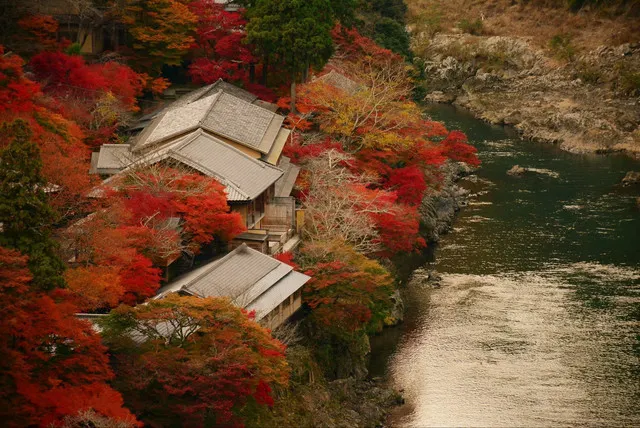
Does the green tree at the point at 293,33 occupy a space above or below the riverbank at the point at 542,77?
above

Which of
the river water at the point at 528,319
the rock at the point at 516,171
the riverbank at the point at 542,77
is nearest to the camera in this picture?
the river water at the point at 528,319

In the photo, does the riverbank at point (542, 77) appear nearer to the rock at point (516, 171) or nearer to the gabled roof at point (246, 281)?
the rock at point (516, 171)

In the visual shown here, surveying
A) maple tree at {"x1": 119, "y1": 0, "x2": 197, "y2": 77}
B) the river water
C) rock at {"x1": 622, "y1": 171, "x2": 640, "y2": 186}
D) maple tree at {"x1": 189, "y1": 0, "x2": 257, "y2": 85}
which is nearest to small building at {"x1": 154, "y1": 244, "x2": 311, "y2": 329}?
the river water

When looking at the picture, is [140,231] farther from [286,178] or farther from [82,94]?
[82,94]

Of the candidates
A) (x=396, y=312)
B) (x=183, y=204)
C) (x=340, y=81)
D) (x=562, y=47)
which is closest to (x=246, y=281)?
(x=183, y=204)

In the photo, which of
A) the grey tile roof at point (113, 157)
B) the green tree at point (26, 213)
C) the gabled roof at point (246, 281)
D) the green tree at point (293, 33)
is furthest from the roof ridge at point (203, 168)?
the green tree at point (293, 33)
